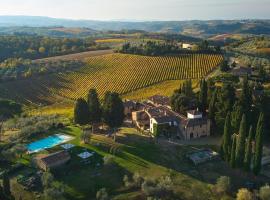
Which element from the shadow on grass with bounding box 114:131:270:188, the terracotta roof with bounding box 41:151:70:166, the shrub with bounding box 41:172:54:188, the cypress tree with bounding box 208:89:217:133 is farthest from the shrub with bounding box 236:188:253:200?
the terracotta roof with bounding box 41:151:70:166

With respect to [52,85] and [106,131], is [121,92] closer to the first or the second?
[52,85]

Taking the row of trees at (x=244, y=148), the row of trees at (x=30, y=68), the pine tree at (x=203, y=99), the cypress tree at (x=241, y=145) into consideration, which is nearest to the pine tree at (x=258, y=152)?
the row of trees at (x=244, y=148)

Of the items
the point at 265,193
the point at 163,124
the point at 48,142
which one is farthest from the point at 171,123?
the point at 265,193

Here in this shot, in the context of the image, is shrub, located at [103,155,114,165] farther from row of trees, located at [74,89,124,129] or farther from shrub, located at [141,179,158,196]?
row of trees, located at [74,89,124,129]

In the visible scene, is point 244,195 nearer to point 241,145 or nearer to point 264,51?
point 241,145

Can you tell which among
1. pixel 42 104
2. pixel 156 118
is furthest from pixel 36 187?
pixel 42 104
